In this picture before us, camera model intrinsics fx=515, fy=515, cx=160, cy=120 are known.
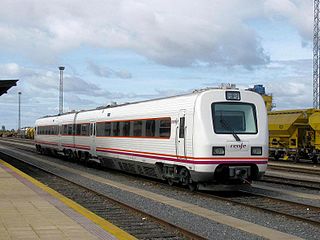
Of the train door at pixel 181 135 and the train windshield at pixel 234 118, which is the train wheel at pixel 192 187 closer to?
the train door at pixel 181 135

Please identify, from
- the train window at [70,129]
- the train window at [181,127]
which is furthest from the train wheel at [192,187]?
the train window at [70,129]

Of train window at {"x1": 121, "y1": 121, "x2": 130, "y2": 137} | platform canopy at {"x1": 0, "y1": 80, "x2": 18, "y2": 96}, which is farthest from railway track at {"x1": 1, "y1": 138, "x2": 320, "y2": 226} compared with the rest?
platform canopy at {"x1": 0, "y1": 80, "x2": 18, "y2": 96}

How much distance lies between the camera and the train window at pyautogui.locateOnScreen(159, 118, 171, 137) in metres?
16.3

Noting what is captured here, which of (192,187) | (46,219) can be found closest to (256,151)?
(192,187)

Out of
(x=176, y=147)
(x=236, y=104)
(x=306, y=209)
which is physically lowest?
(x=306, y=209)

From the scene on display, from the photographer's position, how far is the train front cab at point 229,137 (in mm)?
14086

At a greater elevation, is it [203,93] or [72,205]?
[203,93]

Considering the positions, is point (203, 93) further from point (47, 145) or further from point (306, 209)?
point (47, 145)

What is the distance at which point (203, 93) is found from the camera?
14578mm

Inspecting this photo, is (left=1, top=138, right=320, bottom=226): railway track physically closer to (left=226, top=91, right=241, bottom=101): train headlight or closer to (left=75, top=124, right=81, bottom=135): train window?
(left=226, top=91, right=241, bottom=101): train headlight

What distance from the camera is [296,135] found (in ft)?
105

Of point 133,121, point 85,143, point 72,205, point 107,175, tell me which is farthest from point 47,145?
point 72,205

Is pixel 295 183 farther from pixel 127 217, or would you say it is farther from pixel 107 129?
pixel 127 217

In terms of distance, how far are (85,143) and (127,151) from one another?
7.89 meters
